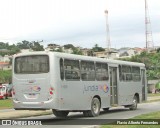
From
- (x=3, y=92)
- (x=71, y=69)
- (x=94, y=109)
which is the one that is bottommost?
(x=3, y=92)

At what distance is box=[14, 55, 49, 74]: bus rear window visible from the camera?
18141mm

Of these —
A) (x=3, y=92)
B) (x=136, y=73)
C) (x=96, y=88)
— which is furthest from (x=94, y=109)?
(x=3, y=92)

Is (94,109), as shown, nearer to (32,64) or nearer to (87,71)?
(87,71)

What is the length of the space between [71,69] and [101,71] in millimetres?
3391

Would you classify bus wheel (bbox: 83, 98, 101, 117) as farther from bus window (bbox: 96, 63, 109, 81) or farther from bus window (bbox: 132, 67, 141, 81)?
bus window (bbox: 132, 67, 141, 81)

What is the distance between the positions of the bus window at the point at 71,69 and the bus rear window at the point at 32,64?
1077 mm

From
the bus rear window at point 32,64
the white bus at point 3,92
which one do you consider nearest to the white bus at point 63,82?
the bus rear window at point 32,64

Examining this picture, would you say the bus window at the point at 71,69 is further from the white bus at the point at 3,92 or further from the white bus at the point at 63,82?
the white bus at the point at 3,92

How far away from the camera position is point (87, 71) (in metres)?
20.8

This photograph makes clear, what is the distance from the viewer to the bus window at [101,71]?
22.0 meters

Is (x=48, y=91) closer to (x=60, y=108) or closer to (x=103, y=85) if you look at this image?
(x=60, y=108)

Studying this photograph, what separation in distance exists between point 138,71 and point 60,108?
10.7 m

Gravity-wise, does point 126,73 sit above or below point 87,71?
below

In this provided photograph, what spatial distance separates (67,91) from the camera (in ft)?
61.5
